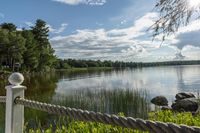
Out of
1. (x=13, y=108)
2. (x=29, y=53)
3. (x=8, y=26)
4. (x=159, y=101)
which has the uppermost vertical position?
(x=8, y=26)

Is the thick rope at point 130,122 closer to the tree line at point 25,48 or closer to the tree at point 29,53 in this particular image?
the tree line at point 25,48

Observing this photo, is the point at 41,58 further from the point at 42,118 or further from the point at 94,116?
the point at 94,116

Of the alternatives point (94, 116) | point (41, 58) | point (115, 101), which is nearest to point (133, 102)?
point (115, 101)

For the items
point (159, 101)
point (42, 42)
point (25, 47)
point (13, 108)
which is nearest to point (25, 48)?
point (25, 47)

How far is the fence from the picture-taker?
4.47 ft

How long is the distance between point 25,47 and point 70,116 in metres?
46.6

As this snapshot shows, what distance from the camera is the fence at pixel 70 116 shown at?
1364 mm

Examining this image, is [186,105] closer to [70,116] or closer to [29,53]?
[70,116]

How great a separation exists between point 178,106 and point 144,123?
45.3ft

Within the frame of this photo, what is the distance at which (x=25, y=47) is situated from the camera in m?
46.5

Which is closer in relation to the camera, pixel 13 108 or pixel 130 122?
pixel 130 122

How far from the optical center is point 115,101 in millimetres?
12406

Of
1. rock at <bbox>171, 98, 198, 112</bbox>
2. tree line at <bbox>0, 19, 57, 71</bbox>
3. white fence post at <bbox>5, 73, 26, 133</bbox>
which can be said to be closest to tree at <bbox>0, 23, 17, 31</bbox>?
tree line at <bbox>0, 19, 57, 71</bbox>

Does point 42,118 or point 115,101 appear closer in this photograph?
point 42,118
